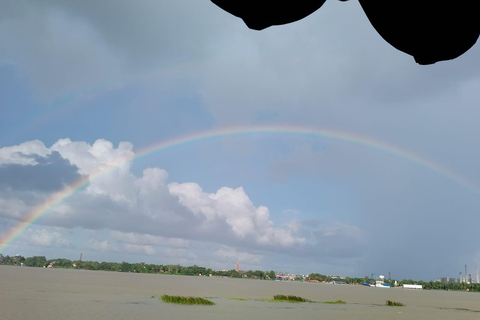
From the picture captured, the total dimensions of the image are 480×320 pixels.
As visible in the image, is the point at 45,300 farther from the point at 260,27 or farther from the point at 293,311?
the point at 260,27

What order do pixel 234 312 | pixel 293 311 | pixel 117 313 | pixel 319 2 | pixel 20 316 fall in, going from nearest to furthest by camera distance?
pixel 319 2, pixel 20 316, pixel 117 313, pixel 234 312, pixel 293 311

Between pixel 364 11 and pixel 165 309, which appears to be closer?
pixel 364 11

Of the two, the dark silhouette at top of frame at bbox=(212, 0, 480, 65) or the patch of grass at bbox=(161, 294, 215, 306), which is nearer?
the dark silhouette at top of frame at bbox=(212, 0, 480, 65)

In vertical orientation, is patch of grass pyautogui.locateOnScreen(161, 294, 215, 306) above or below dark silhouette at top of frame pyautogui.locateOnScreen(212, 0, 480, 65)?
below

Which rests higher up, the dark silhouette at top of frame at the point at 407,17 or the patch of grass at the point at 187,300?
the dark silhouette at top of frame at the point at 407,17

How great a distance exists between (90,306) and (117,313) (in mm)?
6053

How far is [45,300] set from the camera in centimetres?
4638

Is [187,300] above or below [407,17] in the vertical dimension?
below

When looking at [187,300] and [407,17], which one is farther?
[187,300]

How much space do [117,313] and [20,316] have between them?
7.47 metres

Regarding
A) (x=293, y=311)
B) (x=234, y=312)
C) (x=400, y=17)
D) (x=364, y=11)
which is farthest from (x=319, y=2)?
(x=293, y=311)

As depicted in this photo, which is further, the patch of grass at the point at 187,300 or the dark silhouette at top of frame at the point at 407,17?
the patch of grass at the point at 187,300

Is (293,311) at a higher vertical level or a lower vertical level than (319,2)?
lower

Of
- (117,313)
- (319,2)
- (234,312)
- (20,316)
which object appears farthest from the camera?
(234,312)
